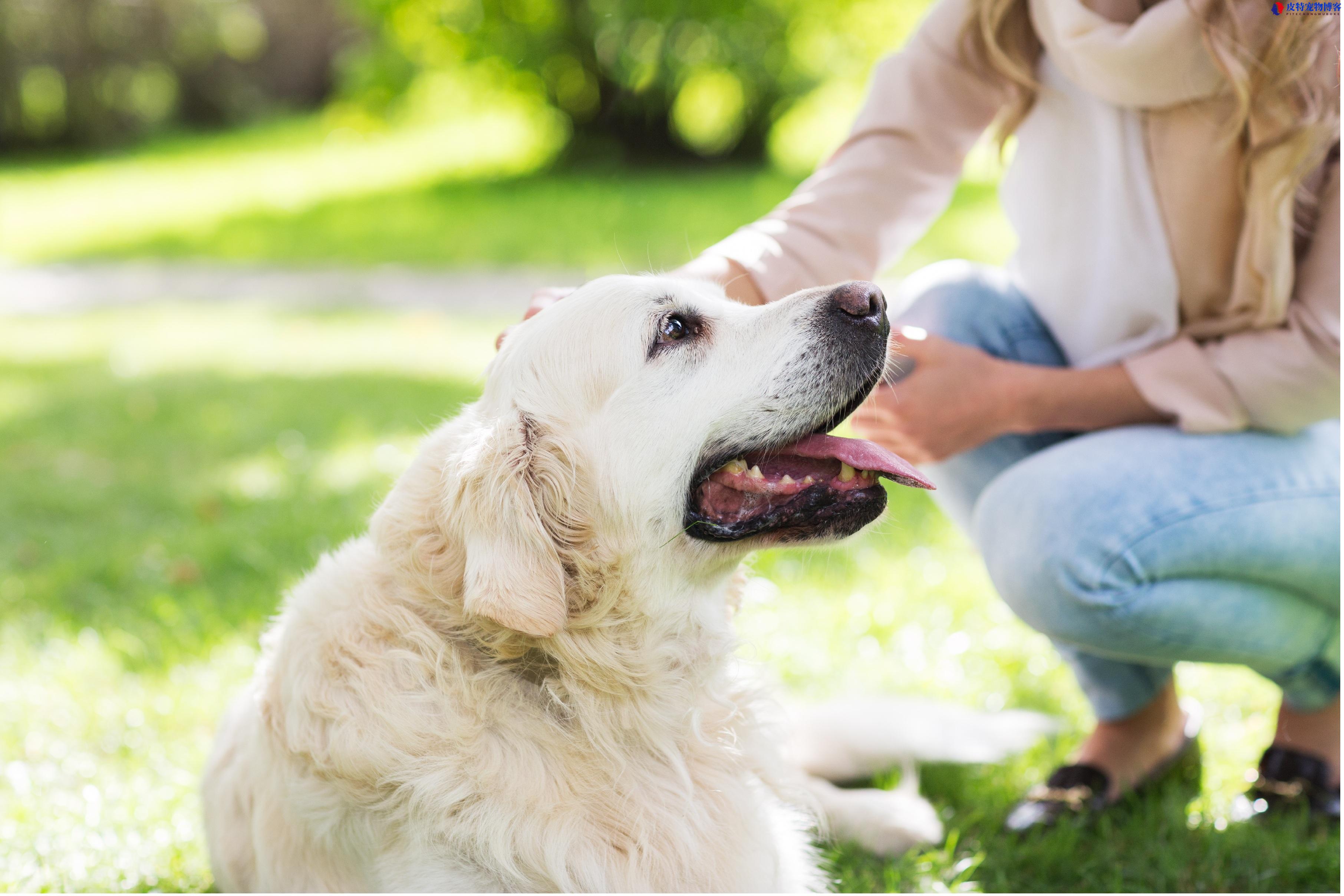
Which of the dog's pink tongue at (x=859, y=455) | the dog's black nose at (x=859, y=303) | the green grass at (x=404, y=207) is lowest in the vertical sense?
the green grass at (x=404, y=207)

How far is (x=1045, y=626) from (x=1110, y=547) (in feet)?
0.80

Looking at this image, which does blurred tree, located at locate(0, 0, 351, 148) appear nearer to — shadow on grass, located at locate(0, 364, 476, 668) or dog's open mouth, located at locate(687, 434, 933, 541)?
shadow on grass, located at locate(0, 364, 476, 668)

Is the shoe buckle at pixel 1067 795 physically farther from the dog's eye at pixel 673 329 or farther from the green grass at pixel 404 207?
the green grass at pixel 404 207

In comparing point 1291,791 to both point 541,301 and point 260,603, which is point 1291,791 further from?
point 260,603

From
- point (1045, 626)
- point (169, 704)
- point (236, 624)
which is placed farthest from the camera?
point (236, 624)

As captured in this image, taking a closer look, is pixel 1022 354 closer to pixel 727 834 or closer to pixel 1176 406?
pixel 1176 406

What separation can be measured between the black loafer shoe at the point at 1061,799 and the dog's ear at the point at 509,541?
1.32 m

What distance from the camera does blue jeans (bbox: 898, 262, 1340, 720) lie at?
235cm

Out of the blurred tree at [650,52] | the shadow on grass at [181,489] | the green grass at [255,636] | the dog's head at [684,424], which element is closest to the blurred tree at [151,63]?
the blurred tree at [650,52]

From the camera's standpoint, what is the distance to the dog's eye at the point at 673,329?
2145 millimetres

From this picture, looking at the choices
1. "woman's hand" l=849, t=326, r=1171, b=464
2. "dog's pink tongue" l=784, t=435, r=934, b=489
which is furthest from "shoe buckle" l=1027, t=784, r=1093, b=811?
"dog's pink tongue" l=784, t=435, r=934, b=489

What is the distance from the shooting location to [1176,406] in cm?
251

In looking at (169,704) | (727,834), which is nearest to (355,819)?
(727,834)

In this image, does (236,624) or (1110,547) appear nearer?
(1110,547)
